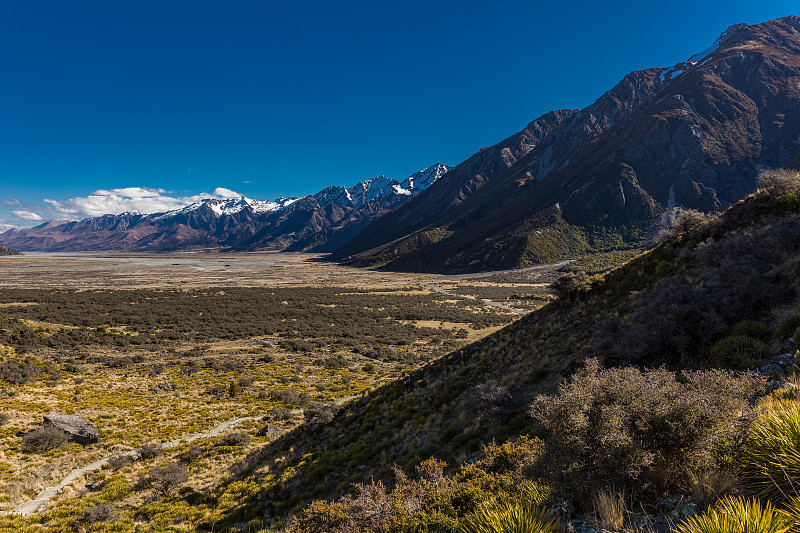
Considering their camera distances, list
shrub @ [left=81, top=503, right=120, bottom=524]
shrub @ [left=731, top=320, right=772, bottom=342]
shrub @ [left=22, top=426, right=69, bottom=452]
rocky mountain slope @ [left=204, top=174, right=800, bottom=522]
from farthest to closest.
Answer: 1. shrub @ [left=22, top=426, right=69, bottom=452]
2. shrub @ [left=81, top=503, right=120, bottom=524]
3. rocky mountain slope @ [left=204, top=174, right=800, bottom=522]
4. shrub @ [left=731, top=320, right=772, bottom=342]

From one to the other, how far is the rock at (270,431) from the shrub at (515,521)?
16715 millimetres

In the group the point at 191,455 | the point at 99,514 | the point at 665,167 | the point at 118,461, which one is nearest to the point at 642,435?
the point at 99,514

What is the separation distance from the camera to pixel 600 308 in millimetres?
15062

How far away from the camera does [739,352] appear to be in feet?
24.7

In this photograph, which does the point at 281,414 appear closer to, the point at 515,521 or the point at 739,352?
the point at 515,521

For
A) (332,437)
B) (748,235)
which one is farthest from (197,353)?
(748,235)

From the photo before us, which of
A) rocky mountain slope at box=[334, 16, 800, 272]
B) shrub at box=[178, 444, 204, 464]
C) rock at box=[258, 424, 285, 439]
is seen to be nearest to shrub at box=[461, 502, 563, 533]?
shrub at box=[178, 444, 204, 464]

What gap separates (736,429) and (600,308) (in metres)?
12.2

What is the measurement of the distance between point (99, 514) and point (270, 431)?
7767 mm

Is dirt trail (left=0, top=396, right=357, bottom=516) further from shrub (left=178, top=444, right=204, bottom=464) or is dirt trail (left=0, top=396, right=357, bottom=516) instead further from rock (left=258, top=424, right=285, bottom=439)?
rock (left=258, top=424, right=285, bottom=439)

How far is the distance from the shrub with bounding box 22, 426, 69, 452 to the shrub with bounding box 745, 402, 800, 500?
24.3 metres

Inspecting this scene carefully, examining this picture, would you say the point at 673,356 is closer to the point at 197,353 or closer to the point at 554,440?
the point at 554,440

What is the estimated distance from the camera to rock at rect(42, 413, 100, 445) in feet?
51.9

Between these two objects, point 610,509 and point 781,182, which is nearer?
point 610,509
